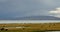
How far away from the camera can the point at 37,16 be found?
158 centimetres

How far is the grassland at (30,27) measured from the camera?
58.0 inches

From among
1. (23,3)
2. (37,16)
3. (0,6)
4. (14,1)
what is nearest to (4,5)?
(0,6)

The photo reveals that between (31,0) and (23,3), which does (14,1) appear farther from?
(31,0)

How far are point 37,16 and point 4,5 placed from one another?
536 millimetres

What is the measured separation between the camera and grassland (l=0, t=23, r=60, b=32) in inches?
58.0

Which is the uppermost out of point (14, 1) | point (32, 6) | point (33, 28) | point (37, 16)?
point (14, 1)

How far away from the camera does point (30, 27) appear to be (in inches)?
59.7

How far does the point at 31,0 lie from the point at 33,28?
426 mm

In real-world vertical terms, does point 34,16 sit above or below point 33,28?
above

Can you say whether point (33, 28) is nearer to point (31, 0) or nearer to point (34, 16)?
point (34, 16)

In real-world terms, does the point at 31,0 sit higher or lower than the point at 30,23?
higher

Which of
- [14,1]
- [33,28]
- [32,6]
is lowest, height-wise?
[33,28]

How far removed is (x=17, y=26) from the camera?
1.52m

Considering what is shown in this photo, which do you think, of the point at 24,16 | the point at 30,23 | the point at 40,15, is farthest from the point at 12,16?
the point at 40,15
